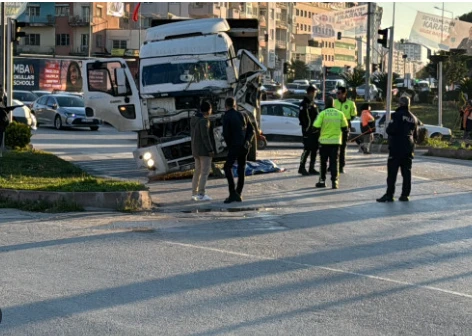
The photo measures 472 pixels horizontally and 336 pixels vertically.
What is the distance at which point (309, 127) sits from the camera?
16.6m

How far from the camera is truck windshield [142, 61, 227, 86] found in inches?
659

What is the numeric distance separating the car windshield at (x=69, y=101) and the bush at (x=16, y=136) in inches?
583

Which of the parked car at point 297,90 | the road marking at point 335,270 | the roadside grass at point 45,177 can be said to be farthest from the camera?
the parked car at point 297,90

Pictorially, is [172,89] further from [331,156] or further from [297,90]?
[297,90]

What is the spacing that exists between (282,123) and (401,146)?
13628mm

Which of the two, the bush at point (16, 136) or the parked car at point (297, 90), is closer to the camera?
the bush at point (16, 136)

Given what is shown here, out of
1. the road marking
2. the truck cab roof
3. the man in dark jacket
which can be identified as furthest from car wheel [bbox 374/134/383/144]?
the road marking

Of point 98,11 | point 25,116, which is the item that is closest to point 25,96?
point 25,116

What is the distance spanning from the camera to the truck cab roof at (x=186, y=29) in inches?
689

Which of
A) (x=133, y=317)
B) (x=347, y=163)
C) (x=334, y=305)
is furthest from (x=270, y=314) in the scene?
(x=347, y=163)

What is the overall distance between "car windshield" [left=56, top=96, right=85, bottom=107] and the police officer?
78.5ft

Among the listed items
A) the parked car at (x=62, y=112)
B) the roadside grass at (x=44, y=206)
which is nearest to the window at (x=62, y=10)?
the parked car at (x=62, y=112)

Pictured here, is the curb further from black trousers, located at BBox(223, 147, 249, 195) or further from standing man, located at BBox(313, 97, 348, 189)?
standing man, located at BBox(313, 97, 348, 189)

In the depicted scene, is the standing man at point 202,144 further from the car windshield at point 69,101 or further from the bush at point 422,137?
the car windshield at point 69,101
